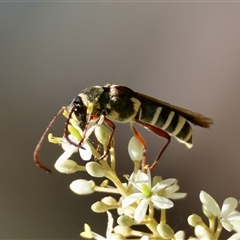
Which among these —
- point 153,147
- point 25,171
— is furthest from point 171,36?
point 25,171

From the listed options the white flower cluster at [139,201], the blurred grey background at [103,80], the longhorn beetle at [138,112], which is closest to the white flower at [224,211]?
the white flower cluster at [139,201]

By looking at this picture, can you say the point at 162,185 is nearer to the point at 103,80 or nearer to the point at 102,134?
the point at 102,134

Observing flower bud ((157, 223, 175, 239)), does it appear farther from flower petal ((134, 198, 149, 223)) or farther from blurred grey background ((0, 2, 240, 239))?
blurred grey background ((0, 2, 240, 239))

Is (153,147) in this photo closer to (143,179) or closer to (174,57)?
(174,57)

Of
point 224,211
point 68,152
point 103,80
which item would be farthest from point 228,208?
point 103,80

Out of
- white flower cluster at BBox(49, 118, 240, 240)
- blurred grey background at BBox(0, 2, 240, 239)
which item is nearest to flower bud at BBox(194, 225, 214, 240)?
A: white flower cluster at BBox(49, 118, 240, 240)

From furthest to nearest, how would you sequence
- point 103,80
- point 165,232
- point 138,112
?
point 103,80 < point 138,112 < point 165,232
